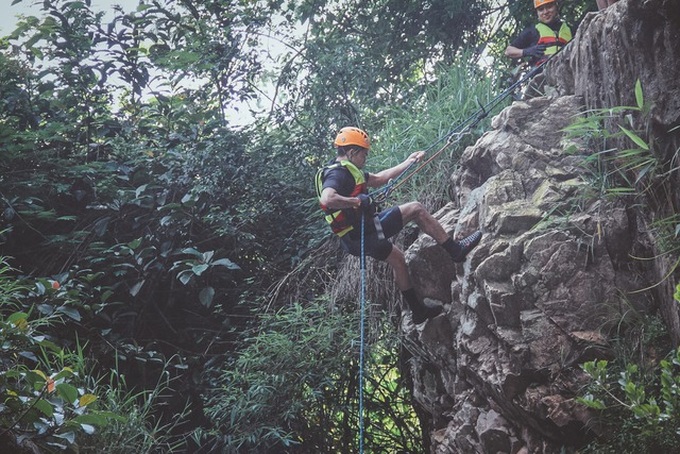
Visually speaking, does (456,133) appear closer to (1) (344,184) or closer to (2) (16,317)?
(1) (344,184)

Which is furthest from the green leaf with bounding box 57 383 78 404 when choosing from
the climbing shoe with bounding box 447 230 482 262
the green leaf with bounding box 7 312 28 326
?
the climbing shoe with bounding box 447 230 482 262

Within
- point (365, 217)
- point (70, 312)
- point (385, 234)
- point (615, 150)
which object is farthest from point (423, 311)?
point (70, 312)

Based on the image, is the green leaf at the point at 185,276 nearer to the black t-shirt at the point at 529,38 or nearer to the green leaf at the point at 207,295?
the green leaf at the point at 207,295

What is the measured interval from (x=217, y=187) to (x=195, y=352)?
150 centimetres

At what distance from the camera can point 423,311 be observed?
Result: 16.7 ft

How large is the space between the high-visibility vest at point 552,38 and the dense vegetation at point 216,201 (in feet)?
1.74

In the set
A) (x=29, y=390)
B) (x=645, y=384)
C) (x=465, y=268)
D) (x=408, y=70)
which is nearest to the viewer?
(x=645, y=384)

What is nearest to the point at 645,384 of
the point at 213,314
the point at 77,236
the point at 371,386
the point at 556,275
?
the point at 556,275

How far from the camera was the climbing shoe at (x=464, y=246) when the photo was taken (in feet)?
15.6

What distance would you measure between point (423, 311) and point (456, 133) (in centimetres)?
160

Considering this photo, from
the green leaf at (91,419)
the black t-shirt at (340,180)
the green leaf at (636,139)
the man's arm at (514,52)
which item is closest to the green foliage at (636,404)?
the green leaf at (636,139)

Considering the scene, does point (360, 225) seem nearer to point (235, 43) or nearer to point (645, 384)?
point (645, 384)

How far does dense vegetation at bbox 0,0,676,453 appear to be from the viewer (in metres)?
5.82

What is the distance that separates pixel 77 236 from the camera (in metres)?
6.83
